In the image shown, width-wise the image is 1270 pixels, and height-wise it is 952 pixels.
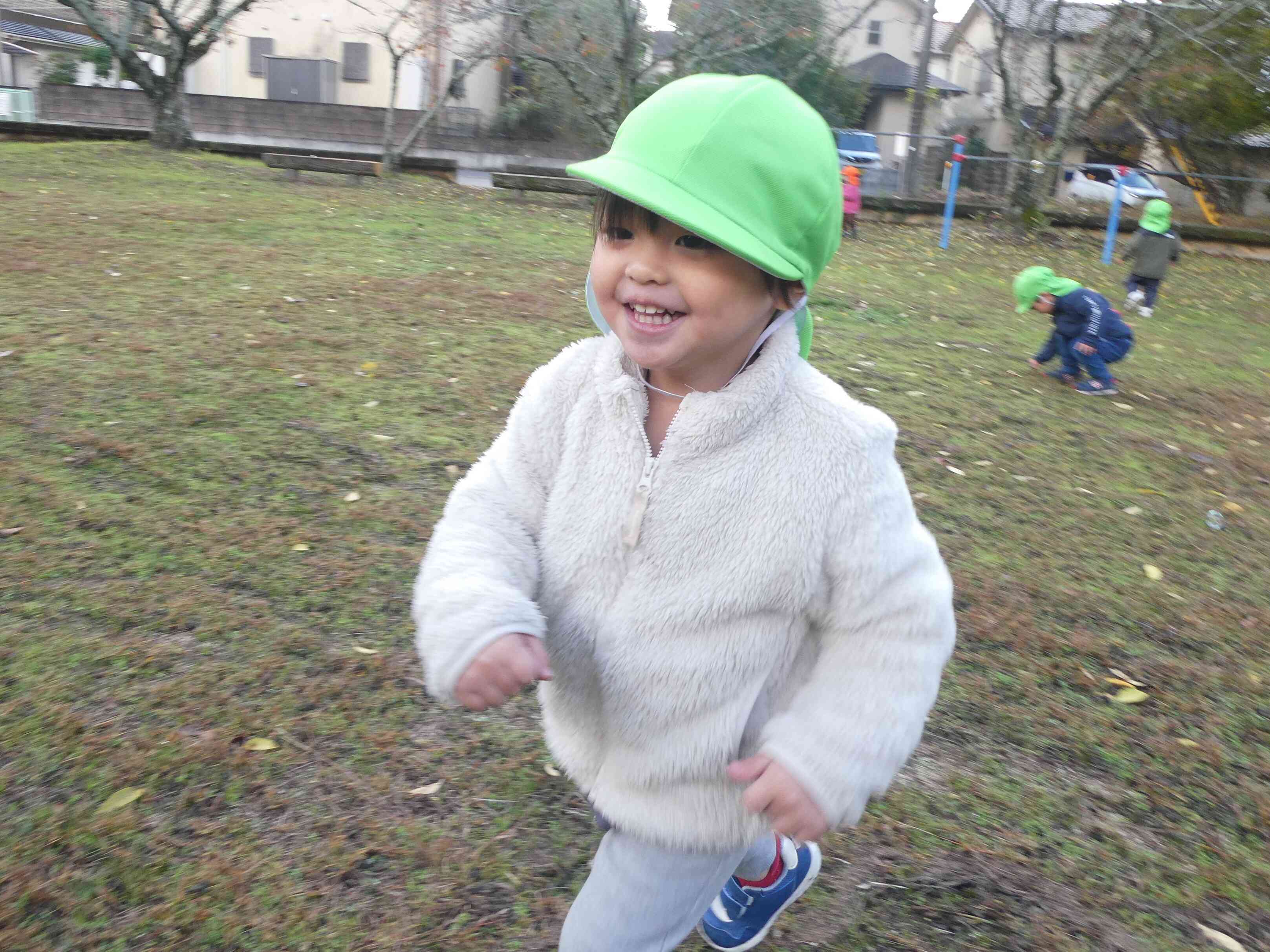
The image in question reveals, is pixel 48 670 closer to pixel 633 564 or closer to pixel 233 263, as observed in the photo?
pixel 633 564

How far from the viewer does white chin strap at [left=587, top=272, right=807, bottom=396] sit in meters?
1.70

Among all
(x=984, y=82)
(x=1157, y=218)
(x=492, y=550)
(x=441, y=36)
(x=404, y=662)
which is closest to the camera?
(x=492, y=550)

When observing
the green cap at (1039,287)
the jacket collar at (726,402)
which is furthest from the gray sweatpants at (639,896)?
the green cap at (1039,287)

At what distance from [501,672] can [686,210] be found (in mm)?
691

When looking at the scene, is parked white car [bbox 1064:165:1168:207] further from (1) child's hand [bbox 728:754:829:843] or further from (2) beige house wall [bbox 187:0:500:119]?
(1) child's hand [bbox 728:754:829:843]

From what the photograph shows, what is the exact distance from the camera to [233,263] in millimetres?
8508

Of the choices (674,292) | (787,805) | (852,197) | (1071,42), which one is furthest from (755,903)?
(1071,42)

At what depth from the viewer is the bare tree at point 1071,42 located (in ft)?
52.7

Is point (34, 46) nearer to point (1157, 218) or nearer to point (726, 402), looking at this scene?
point (1157, 218)

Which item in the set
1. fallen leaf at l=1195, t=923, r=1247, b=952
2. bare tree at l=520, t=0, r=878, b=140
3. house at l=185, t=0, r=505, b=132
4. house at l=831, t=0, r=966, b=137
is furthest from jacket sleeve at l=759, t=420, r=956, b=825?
house at l=831, t=0, r=966, b=137

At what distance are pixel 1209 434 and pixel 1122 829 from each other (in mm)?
4766

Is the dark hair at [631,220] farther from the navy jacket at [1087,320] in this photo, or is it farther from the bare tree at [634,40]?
the bare tree at [634,40]

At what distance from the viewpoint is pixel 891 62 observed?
1879 inches

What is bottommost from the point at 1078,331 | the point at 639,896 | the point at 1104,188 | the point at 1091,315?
the point at 639,896
